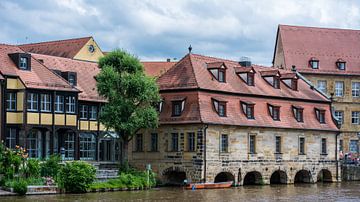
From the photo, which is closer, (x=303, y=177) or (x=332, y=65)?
(x=303, y=177)

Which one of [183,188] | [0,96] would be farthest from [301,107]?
[0,96]

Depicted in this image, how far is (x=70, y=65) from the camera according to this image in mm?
66938

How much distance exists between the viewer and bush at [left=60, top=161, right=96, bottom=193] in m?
50.8

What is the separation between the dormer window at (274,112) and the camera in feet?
215

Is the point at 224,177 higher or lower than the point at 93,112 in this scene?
lower

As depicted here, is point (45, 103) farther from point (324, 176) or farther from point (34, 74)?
point (324, 176)

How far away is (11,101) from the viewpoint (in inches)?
2206

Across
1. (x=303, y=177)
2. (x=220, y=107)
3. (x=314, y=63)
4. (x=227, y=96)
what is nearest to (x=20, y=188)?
(x=220, y=107)

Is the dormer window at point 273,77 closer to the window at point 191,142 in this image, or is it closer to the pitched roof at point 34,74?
the window at point 191,142

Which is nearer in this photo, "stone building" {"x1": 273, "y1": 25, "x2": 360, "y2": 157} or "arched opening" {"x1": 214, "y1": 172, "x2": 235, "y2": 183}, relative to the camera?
"arched opening" {"x1": 214, "y1": 172, "x2": 235, "y2": 183}

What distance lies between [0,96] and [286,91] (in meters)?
25.8

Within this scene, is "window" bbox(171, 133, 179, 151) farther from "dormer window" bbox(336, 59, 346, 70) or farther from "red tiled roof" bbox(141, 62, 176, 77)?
"red tiled roof" bbox(141, 62, 176, 77)

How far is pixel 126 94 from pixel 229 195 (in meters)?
12.1

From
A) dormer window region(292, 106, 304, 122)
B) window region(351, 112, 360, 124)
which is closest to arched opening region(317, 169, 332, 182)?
dormer window region(292, 106, 304, 122)
